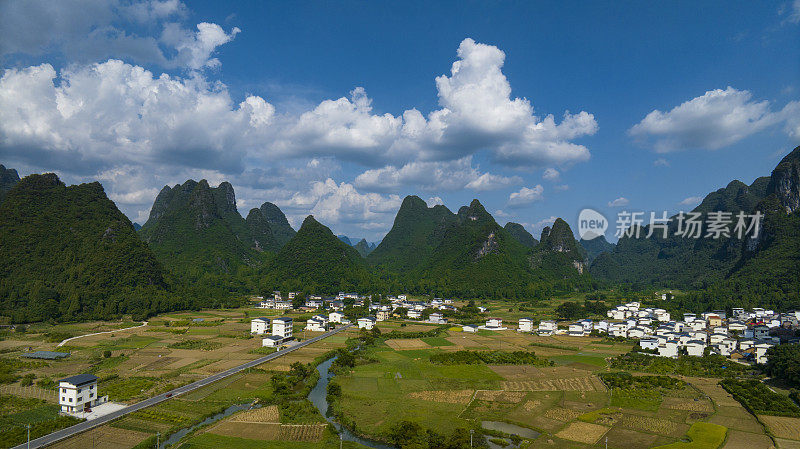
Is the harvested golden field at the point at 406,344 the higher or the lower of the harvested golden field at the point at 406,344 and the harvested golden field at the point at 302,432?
the lower

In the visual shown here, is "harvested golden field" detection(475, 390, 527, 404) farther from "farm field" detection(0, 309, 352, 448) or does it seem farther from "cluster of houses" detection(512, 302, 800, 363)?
"cluster of houses" detection(512, 302, 800, 363)

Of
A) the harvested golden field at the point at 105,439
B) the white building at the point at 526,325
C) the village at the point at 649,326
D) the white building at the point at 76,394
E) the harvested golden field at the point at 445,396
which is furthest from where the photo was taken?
the white building at the point at 526,325

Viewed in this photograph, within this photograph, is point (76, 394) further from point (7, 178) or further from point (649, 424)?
point (7, 178)

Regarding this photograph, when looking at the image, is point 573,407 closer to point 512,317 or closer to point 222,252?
point 512,317

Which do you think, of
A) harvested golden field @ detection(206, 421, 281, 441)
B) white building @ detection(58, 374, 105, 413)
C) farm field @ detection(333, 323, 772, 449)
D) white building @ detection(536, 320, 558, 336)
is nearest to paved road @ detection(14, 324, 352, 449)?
white building @ detection(58, 374, 105, 413)

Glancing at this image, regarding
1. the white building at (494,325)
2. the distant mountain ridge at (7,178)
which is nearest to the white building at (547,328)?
the white building at (494,325)

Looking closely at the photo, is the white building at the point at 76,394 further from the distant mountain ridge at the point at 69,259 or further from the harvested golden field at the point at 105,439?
the distant mountain ridge at the point at 69,259

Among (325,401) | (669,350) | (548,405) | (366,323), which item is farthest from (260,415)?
(669,350)
